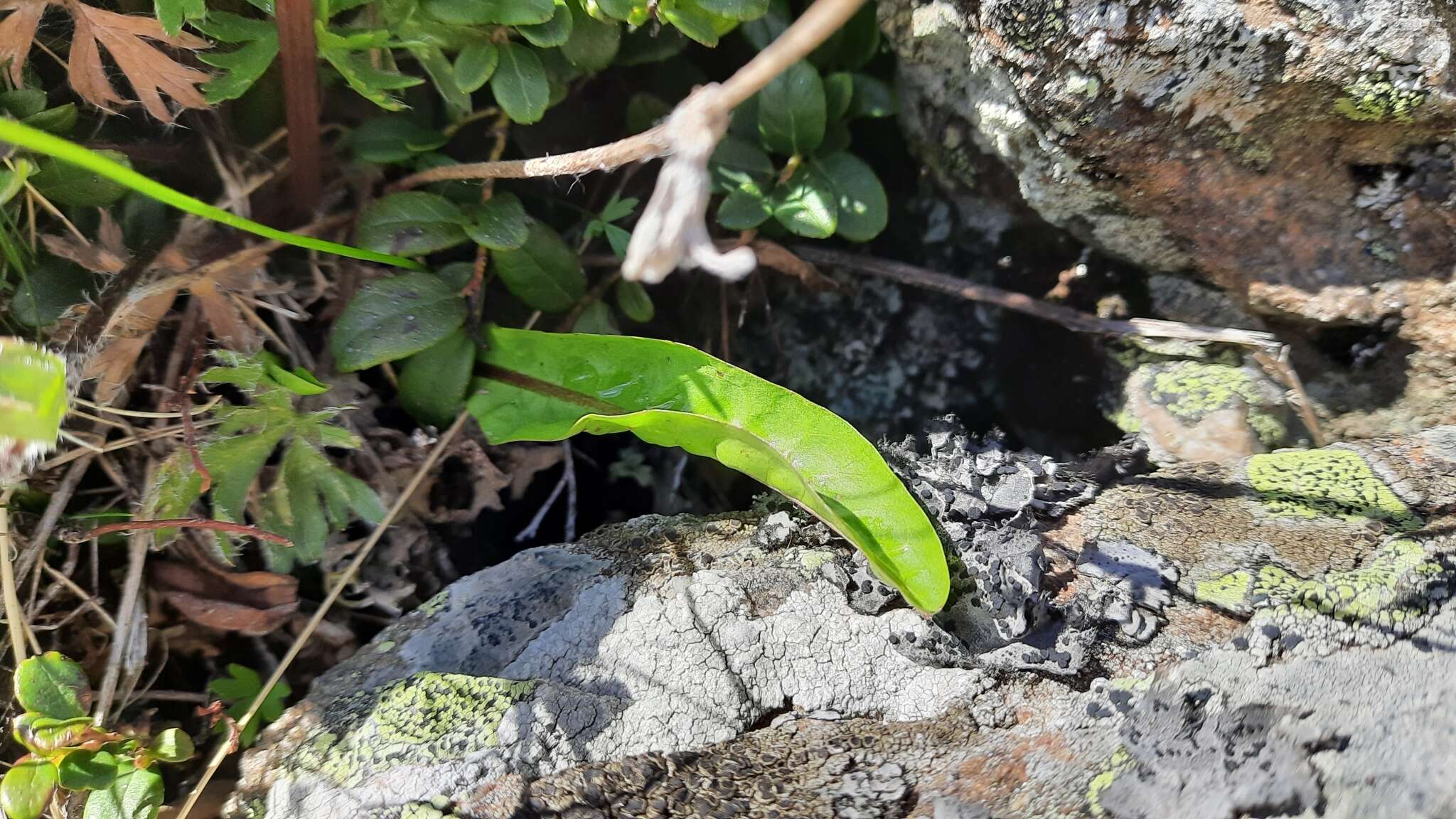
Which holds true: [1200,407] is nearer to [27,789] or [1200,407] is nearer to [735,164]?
[735,164]

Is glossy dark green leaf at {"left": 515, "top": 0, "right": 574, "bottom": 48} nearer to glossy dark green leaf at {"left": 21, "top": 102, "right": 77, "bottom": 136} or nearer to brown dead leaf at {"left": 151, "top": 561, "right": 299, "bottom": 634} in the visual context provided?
glossy dark green leaf at {"left": 21, "top": 102, "right": 77, "bottom": 136}

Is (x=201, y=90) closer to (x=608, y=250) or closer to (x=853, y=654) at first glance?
(x=608, y=250)

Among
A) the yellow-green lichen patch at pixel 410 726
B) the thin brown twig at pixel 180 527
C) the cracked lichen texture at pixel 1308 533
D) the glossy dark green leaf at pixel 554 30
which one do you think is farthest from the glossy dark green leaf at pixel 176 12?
the cracked lichen texture at pixel 1308 533

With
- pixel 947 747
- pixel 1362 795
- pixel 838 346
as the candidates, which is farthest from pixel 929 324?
pixel 1362 795

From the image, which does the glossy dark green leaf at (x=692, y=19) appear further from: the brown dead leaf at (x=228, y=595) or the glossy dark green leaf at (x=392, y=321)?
the brown dead leaf at (x=228, y=595)

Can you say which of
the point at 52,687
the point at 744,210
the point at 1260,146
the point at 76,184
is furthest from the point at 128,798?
the point at 1260,146

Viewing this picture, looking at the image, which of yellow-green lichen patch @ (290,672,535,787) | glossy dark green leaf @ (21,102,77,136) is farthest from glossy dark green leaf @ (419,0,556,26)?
yellow-green lichen patch @ (290,672,535,787)
